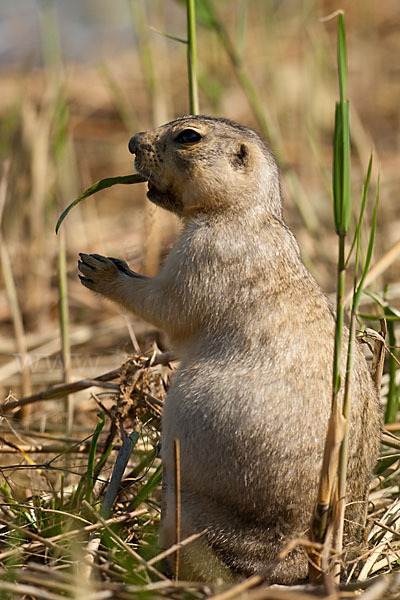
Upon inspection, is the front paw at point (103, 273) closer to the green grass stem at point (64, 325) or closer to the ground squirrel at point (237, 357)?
the ground squirrel at point (237, 357)

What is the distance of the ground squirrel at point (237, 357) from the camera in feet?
8.91

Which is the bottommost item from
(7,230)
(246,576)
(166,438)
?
(246,576)

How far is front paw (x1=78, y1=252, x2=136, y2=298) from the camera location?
3.36 m

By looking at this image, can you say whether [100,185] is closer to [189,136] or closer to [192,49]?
[189,136]

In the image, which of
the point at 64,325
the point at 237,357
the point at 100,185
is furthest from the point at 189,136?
the point at 64,325

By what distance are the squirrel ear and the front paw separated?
0.61 meters

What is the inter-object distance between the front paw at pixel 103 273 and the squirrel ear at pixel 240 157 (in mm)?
614

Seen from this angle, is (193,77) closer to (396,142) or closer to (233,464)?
(233,464)

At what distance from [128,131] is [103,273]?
478 cm

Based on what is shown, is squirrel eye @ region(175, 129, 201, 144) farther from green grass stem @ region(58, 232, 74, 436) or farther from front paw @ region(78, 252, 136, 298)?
green grass stem @ region(58, 232, 74, 436)

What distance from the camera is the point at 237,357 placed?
2.89 meters

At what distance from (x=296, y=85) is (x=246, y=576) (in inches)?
304

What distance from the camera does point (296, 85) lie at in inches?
378

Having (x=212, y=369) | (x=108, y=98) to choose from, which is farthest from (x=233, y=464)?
(x=108, y=98)
